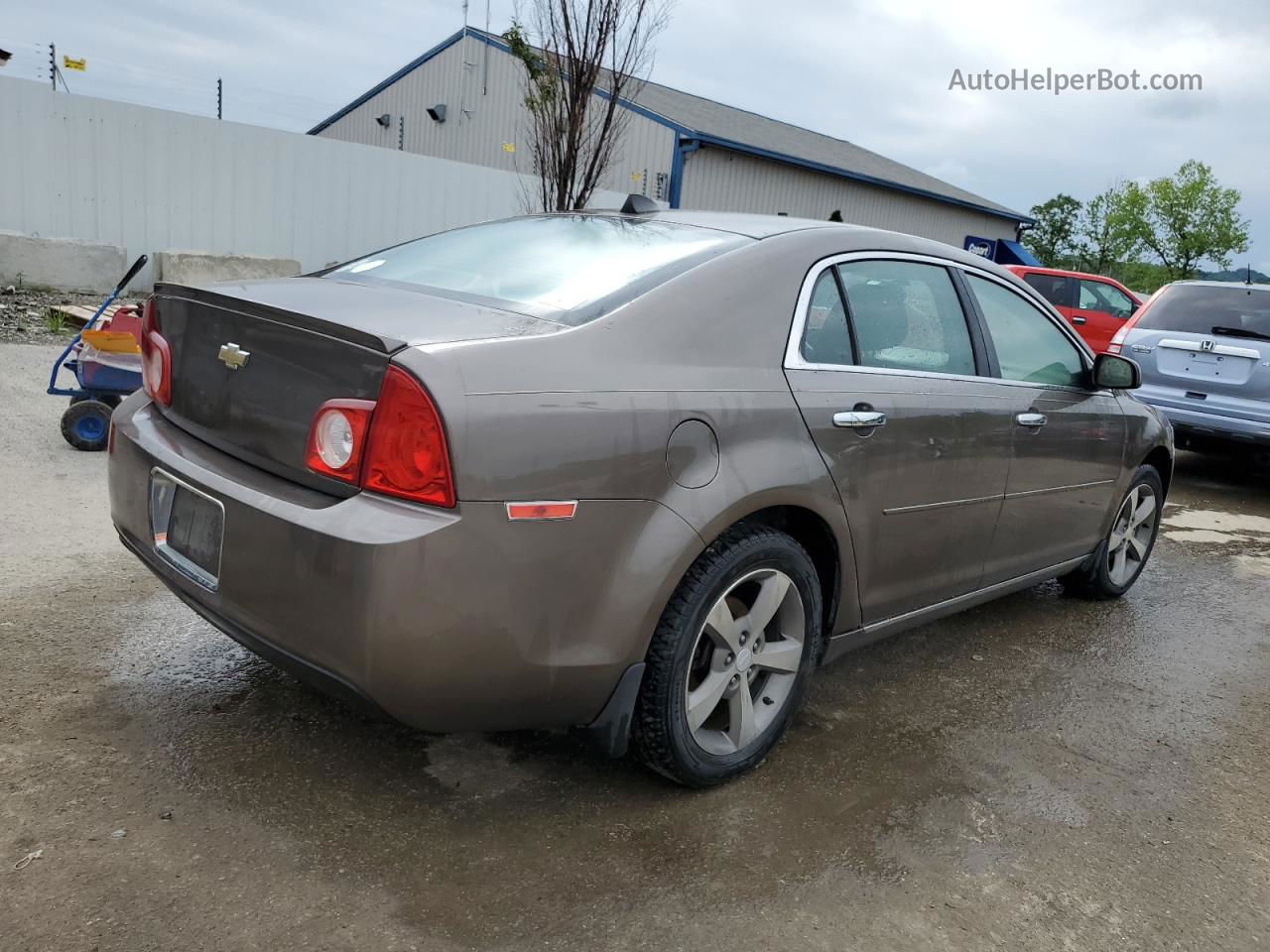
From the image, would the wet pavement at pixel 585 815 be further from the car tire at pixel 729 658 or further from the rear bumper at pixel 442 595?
the rear bumper at pixel 442 595

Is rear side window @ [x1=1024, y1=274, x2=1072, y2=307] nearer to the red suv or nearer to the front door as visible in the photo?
the red suv

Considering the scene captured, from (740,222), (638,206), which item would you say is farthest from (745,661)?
(638,206)

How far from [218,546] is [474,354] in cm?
80

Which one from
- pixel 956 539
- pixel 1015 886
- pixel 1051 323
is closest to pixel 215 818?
pixel 1015 886

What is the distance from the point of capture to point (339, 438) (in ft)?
7.15

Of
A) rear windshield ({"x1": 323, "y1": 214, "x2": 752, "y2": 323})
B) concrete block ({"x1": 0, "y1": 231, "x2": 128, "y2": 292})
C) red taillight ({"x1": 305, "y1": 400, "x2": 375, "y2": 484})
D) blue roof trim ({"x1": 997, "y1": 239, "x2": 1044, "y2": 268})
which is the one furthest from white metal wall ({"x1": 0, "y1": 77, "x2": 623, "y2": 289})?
A: blue roof trim ({"x1": 997, "y1": 239, "x2": 1044, "y2": 268})

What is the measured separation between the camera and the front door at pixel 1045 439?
3.65 metres

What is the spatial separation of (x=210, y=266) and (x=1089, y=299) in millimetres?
11870

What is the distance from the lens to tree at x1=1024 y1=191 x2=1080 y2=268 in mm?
48562

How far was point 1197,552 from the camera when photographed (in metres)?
6.02

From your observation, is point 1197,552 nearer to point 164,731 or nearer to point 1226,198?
point 164,731

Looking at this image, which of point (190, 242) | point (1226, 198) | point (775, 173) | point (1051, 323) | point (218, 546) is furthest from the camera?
point (1226, 198)

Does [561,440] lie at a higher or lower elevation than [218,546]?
higher

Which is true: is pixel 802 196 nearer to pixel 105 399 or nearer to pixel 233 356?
pixel 105 399
